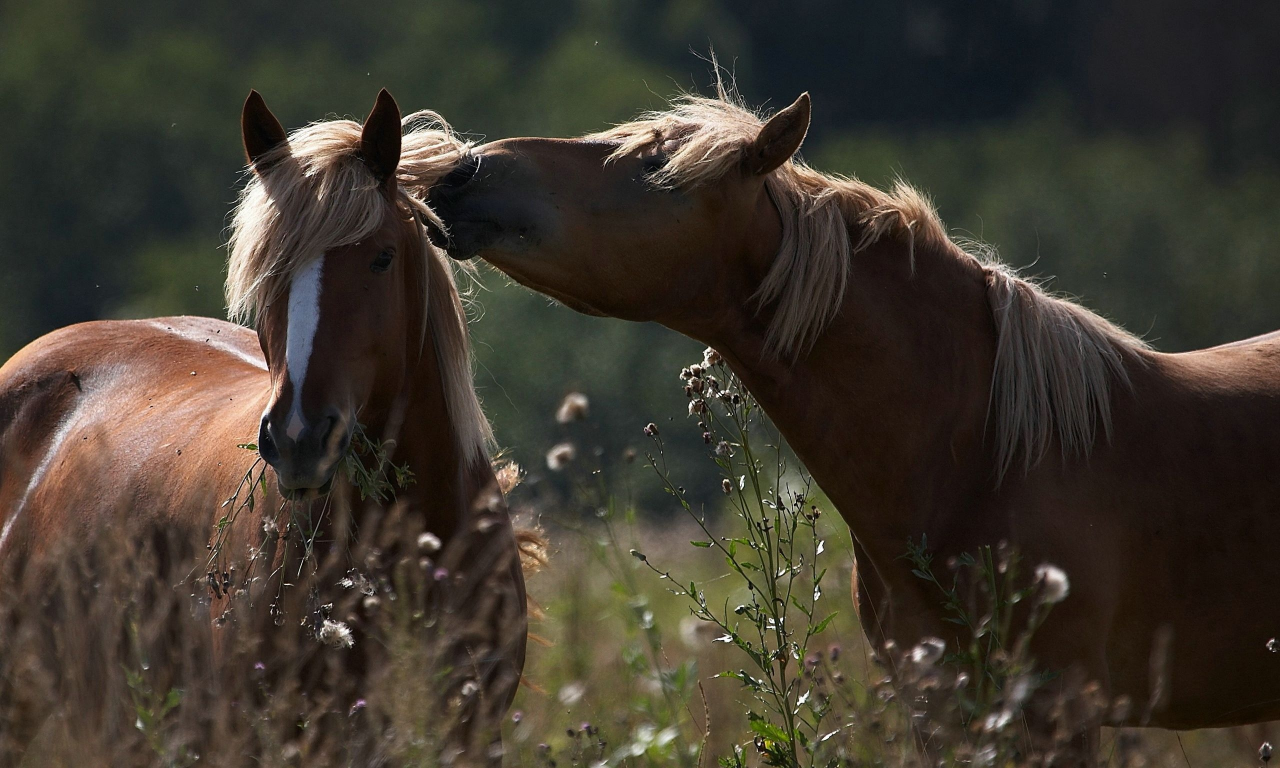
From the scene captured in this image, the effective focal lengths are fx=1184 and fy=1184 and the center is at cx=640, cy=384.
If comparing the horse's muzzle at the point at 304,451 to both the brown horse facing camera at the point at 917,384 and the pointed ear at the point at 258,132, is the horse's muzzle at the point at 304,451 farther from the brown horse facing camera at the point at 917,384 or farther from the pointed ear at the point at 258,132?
the pointed ear at the point at 258,132

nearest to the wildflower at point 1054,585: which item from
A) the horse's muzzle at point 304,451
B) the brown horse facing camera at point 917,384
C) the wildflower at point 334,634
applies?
the brown horse facing camera at point 917,384

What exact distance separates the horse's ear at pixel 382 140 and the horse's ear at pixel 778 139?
36.5 inches

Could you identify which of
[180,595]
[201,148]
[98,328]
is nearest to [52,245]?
[201,148]

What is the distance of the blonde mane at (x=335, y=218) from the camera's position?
2982 millimetres

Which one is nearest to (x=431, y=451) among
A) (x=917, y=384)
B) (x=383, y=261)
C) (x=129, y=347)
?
(x=383, y=261)

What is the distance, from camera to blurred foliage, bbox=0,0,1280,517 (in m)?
22.0

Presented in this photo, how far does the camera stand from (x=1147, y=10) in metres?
30.9

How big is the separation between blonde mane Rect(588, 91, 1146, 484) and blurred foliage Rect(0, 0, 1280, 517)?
1589 centimetres

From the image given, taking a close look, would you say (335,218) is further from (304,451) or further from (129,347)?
(129,347)

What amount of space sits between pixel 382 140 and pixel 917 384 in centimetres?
155

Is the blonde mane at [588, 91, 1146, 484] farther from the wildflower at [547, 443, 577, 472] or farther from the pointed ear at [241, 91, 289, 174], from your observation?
the pointed ear at [241, 91, 289, 174]

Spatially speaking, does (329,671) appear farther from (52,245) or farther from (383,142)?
(52,245)

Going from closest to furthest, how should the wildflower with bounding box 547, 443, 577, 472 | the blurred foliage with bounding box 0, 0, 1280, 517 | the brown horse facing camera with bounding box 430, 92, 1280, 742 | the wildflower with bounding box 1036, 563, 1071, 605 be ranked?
the wildflower with bounding box 1036, 563, 1071, 605 < the wildflower with bounding box 547, 443, 577, 472 < the brown horse facing camera with bounding box 430, 92, 1280, 742 < the blurred foliage with bounding box 0, 0, 1280, 517

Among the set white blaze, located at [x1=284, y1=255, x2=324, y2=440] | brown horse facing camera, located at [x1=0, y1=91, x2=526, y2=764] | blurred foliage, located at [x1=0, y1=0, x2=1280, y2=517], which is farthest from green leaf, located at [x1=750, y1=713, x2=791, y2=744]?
blurred foliage, located at [x1=0, y1=0, x2=1280, y2=517]
